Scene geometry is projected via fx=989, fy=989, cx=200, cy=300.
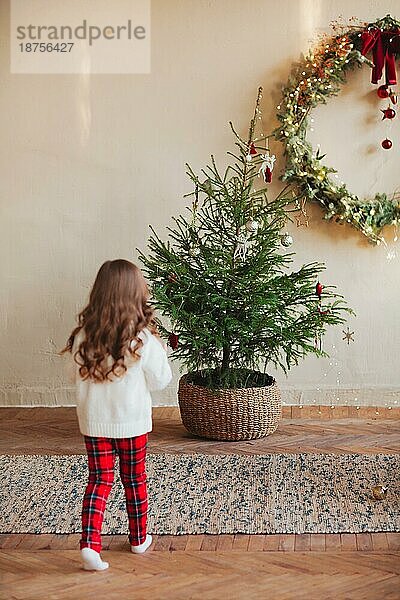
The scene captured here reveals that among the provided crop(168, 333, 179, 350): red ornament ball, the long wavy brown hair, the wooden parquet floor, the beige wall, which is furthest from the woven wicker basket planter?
the long wavy brown hair

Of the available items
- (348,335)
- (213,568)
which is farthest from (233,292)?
(213,568)

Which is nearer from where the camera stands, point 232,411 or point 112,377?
point 112,377

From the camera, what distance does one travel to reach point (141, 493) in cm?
353

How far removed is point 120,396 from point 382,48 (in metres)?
2.97

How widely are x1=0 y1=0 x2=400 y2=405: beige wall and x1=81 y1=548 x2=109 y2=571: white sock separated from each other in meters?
2.50

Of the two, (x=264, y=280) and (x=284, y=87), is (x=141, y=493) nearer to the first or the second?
(x=264, y=280)

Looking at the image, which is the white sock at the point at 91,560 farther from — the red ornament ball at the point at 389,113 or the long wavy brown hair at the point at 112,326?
the red ornament ball at the point at 389,113

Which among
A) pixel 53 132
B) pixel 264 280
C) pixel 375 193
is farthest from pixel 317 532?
pixel 53 132

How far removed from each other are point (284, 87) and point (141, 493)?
115 inches

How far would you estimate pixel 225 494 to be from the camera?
163 inches

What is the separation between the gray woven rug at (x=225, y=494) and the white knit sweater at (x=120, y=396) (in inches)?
20.2

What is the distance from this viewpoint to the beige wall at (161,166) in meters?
5.63

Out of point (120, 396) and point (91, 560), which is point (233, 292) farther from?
point (91, 560)

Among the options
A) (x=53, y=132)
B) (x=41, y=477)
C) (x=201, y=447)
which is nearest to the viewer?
(x=41, y=477)
